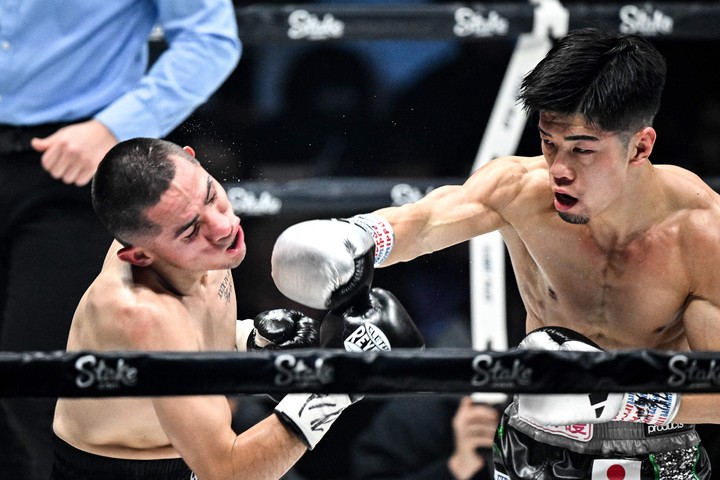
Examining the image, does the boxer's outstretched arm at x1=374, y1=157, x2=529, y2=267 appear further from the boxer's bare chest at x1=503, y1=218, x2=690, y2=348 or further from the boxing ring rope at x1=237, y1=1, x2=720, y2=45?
the boxing ring rope at x1=237, y1=1, x2=720, y2=45

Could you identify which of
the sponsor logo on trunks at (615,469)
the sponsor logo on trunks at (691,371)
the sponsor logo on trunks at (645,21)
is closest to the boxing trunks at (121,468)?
the sponsor logo on trunks at (615,469)

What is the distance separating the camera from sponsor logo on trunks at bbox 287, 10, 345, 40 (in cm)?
286

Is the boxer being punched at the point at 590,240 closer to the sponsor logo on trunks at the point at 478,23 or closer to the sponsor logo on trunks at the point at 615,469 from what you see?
the sponsor logo on trunks at the point at 615,469

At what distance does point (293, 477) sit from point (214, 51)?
1043mm

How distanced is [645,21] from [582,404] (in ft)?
4.77

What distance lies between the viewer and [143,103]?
230 cm

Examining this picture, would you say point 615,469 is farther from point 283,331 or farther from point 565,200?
point 283,331

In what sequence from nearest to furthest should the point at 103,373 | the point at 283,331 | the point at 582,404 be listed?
the point at 103,373 → the point at 582,404 → the point at 283,331

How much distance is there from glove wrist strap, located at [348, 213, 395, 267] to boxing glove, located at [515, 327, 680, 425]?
0.91ft

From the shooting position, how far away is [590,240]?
200cm

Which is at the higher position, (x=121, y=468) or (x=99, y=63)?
(x=99, y=63)

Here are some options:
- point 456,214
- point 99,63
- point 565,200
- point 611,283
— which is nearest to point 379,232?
point 456,214

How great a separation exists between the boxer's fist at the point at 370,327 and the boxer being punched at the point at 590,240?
62 mm

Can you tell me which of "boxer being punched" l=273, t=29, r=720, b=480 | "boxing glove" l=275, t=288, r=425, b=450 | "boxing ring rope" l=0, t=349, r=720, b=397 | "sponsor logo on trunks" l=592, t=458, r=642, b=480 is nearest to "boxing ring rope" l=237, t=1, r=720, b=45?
"boxer being punched" l=273, t=29, r=720, b=480
